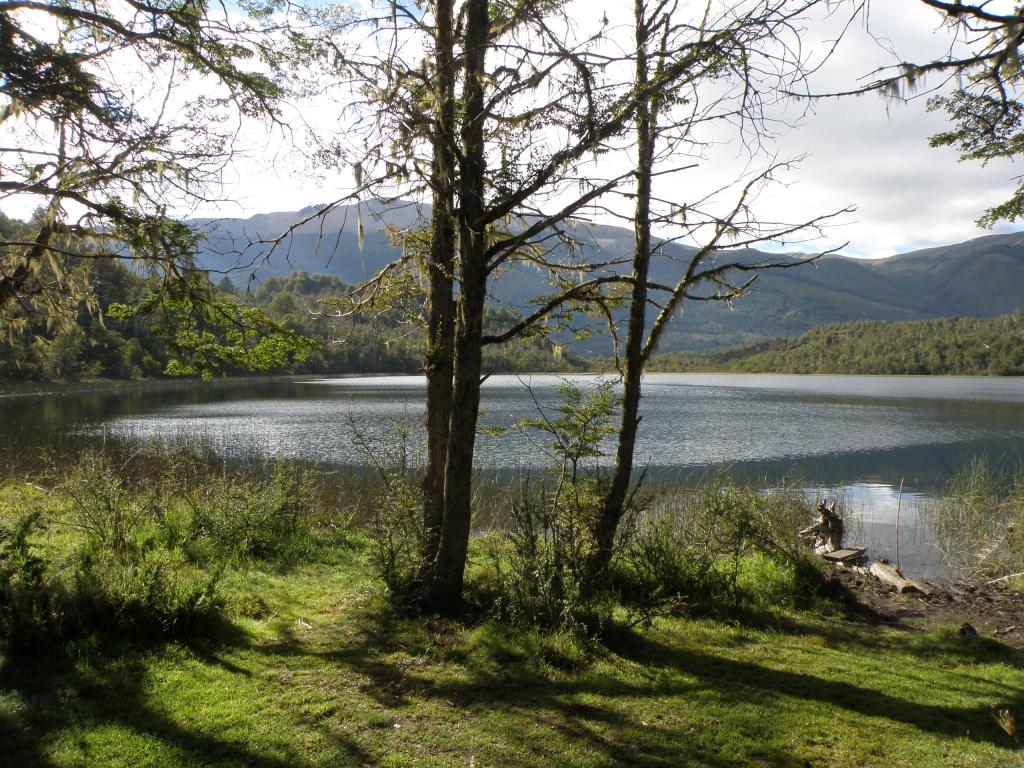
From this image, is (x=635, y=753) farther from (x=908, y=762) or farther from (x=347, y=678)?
(x=347, y=678)

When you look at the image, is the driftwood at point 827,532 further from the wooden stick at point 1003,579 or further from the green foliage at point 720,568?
the green foliage at point 720,568

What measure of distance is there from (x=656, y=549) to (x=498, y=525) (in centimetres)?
597

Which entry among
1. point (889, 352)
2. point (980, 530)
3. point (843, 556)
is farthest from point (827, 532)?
point (889, 352)

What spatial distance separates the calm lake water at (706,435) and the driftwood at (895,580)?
2.46 meters

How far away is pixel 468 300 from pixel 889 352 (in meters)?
115

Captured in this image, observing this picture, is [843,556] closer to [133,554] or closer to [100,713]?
[133,554]

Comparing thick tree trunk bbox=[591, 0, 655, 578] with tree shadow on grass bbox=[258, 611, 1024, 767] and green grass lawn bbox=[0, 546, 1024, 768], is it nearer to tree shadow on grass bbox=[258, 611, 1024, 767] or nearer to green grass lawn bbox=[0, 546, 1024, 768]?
tree shadow on grass bbox=[258, 611, 1024, 767]

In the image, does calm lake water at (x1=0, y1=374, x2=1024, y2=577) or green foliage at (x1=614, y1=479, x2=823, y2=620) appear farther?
calm lake water at (x1=0, y1=374, x2=1024, y2=577)

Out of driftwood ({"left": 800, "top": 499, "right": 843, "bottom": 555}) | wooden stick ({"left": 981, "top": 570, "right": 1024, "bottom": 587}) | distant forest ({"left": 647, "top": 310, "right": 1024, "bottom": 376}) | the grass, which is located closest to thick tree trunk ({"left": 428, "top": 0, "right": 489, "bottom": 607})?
the grass

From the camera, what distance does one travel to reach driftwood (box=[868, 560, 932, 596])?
8.05 m

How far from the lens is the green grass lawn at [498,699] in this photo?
3475mm

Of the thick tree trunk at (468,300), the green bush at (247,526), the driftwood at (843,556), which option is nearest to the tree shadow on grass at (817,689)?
the thick tree trunk at (468,300)

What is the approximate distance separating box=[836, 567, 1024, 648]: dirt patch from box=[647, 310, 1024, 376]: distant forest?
252ft

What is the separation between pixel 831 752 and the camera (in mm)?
3545
